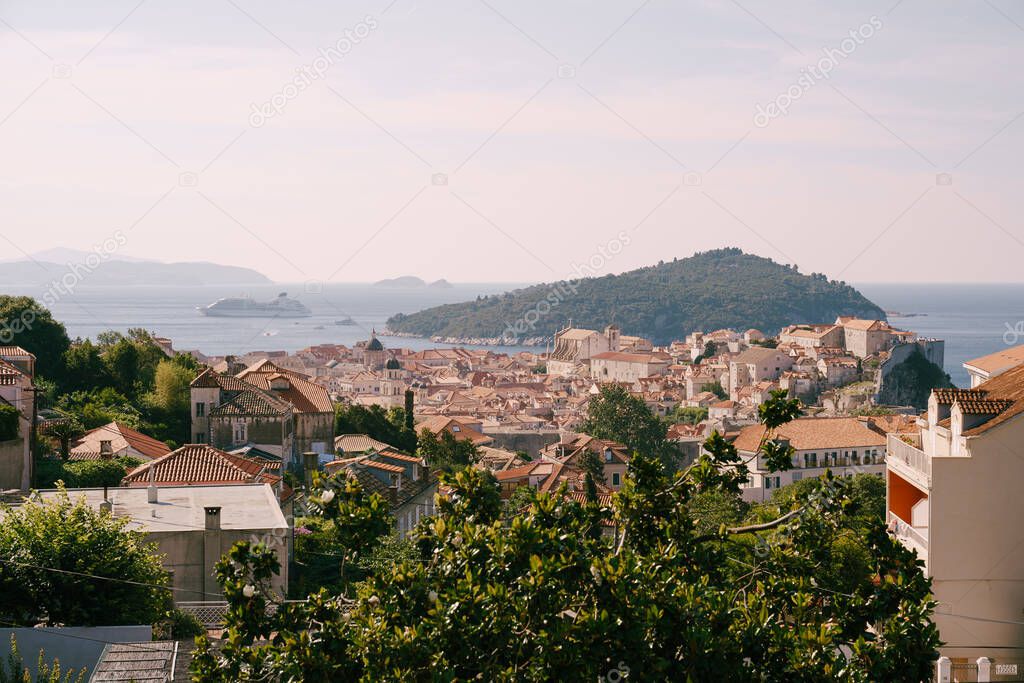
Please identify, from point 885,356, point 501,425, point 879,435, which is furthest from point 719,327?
point 879,435

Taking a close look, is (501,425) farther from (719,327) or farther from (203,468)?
(719,327)

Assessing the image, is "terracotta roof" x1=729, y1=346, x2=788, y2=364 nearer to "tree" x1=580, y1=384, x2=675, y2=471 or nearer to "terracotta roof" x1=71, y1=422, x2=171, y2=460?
"tree" x1=580, y1=384, x2=675, y2=471

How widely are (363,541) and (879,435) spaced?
34.1 metres

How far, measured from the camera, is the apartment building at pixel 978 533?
32.0 ft

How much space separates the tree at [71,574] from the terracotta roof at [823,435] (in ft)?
94.7

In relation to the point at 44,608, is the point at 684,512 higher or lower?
higher

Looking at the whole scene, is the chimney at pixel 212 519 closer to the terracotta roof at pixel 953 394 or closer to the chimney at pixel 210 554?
the chimney at pixel 210 554

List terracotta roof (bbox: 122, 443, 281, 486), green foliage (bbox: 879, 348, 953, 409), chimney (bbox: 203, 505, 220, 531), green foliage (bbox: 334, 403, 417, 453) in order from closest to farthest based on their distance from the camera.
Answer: chimney (bbox: 203, 505, 220, 531) → terracotta roof (bbox: 122, 443, 281, 486) → green foliage (bbox: 334, 403, 417, 453) → green foliage (bbox: 879, 348, 953, 409)

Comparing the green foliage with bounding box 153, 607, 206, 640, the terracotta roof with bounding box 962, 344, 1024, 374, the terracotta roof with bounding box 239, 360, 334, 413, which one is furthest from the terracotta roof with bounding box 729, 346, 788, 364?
the green foliage with bounding box 153, 607, 206, 640

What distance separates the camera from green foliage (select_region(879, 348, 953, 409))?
70.2m

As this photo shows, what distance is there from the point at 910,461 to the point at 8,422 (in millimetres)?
10228

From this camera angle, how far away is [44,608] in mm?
8492

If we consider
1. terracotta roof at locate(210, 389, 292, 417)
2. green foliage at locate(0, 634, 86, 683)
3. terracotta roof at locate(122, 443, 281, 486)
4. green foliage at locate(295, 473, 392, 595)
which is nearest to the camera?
green foliage at locate(0, 634, 86, 683)

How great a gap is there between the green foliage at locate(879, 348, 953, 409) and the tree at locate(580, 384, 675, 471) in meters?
32.1
